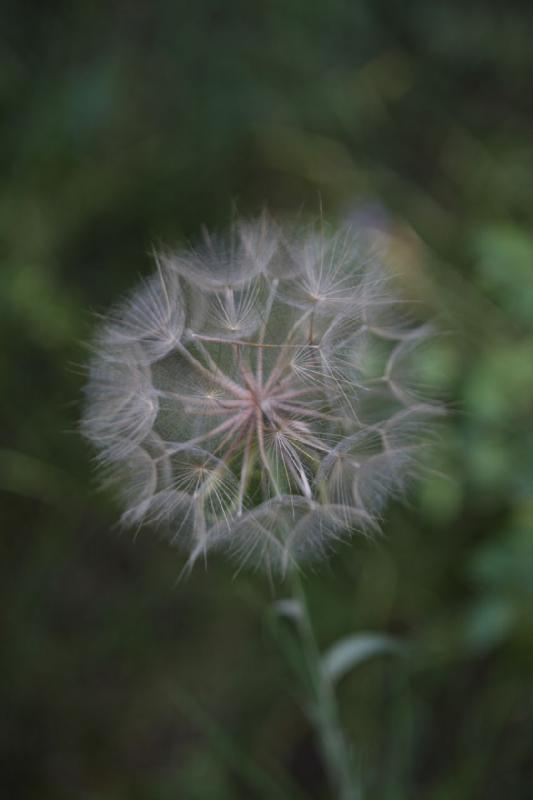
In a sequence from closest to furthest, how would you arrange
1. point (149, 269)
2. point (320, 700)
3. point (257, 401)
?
point (257, 401) → point (320, 700) → point (149, 269)

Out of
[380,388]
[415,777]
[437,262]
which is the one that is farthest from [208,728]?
[437,262]

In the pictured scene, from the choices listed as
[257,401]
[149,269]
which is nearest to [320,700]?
[257,401]

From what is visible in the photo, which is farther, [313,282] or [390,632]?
[390,632]

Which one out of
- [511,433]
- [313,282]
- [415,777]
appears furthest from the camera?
[415,777]

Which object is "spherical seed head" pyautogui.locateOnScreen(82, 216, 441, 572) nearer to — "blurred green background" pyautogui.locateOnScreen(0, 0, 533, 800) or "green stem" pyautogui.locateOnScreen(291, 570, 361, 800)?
"green stem" pyautogui.locateOnScreen(291, 570, 361, 800)

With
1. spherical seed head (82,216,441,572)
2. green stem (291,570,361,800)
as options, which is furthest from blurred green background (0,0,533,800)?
spherical seed head (82,216,441,572)

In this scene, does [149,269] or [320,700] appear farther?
[149,269]

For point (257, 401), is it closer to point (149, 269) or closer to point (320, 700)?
point (320, 700)

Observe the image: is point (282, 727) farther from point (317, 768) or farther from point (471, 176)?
point (471, 176)
